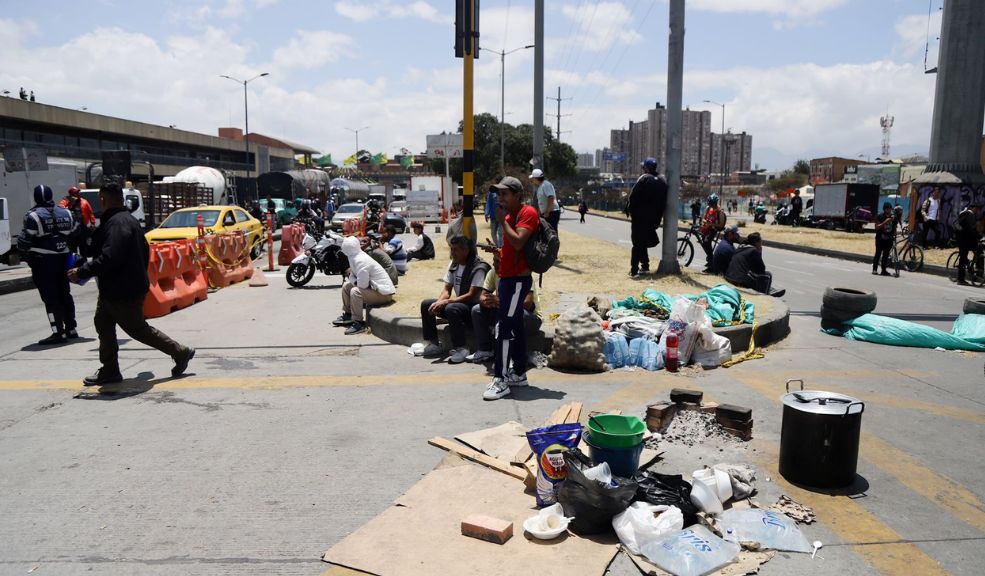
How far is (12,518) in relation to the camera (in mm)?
4047

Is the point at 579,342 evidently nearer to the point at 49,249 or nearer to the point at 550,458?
the point at 550,458

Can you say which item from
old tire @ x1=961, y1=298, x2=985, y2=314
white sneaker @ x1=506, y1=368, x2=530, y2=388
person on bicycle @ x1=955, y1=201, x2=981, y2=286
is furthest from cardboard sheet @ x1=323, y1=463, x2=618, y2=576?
person on bicycle @ x1=955, y1=201, x2=981, y2=286

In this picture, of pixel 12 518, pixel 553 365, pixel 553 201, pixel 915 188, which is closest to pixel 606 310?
pixel 553 365

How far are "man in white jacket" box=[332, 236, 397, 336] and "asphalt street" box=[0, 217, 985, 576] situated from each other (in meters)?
0.46

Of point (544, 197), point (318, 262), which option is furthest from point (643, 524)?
point (318, 262)

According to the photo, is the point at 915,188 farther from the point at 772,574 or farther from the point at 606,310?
the point at 772,574

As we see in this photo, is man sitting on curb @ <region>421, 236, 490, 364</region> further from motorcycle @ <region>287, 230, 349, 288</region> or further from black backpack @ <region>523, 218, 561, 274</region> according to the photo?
motorcycle @ <region>287, 230, 349, 288</region>

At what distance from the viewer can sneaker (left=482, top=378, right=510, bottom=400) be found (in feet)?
20.5

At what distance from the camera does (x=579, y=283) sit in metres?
11.9

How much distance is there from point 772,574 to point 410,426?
297 centimetres

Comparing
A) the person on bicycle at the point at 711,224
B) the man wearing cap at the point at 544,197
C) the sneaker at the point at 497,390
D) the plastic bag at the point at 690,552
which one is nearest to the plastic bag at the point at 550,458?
the plastic bag at the point at 690,552

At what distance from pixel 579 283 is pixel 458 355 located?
4747 millimetres

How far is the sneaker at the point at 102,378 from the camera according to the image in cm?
680

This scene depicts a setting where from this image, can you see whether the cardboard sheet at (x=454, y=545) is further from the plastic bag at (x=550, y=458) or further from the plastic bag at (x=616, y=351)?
the plastic bag at (x=616, y=351)
